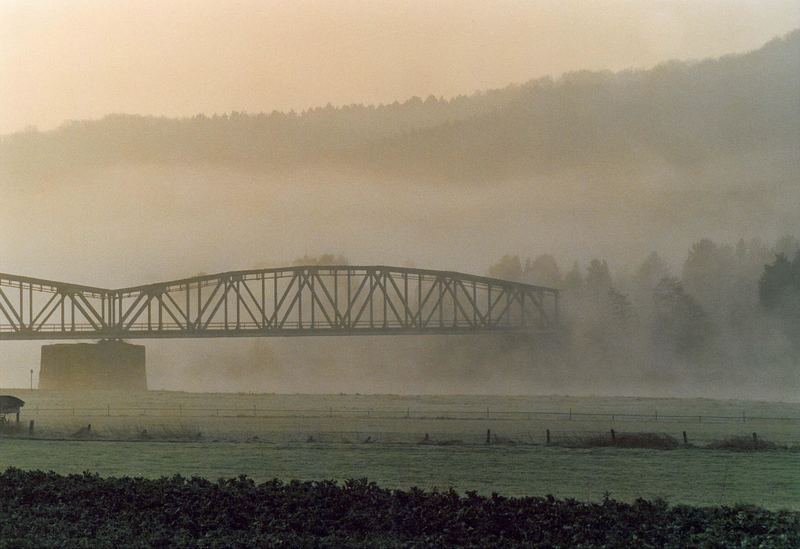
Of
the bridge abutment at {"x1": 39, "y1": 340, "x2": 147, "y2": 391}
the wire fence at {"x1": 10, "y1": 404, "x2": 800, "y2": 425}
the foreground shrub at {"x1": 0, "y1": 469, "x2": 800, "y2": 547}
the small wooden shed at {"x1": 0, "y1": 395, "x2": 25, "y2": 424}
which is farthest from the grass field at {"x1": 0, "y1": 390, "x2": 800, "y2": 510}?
the bridge abutment at {"x1": 39, "y1": 340, "x2": 147, "y2": 391}

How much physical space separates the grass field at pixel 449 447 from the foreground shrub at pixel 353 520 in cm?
520

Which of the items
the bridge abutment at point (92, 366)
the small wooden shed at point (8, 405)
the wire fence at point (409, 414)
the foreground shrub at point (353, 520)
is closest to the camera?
the foreground shrub at point (353, 520)

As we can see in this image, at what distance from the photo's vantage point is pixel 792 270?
180 feet

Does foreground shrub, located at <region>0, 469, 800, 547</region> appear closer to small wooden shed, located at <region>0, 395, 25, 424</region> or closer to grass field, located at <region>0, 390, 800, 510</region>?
grass field, located at <region>0, 390, 800, 510</region>

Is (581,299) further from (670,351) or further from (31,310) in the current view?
(31,310)

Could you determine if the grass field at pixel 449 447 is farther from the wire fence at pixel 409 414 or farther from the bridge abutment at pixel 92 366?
the bridge abutment at pixel 92 366

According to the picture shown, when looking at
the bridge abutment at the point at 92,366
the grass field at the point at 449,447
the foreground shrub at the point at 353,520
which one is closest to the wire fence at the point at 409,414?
the grass field at the point at 449,447

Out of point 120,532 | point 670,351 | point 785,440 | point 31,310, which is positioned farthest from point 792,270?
point 31,310

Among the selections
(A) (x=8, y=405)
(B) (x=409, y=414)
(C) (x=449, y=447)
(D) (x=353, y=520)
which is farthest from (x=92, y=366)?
(D) (x=353, y=520)

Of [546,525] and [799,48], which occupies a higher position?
[799,48]

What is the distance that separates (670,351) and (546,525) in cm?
4233

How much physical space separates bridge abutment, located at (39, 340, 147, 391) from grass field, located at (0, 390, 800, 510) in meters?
11.6

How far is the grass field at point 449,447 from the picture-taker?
→ 30.7 m

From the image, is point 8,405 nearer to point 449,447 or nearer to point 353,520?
point 449,447
